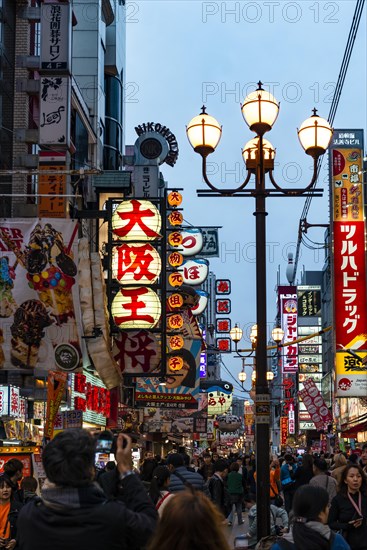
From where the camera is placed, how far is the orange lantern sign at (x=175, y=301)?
109ft

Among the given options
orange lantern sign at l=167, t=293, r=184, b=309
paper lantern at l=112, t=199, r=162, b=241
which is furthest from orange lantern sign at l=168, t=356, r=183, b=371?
paper lantern at l=112, t=199, r=162, b=241

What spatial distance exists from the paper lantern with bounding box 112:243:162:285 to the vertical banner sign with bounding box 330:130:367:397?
16831 mm

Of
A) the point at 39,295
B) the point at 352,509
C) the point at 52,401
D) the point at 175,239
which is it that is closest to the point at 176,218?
the point at 175,239

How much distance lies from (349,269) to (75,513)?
3535cm

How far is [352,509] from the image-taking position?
9.12 metres

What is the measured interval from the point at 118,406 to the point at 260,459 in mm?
28430

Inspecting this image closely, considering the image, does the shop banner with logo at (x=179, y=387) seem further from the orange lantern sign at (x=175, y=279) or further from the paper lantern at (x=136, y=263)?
the paper lantern at (x=136, y=263)

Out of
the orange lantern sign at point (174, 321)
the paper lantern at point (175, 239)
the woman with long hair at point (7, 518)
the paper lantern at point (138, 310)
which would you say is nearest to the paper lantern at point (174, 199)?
the paper lantern at point (175, 239)

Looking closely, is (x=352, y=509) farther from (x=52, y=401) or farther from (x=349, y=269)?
(x=349, y=269)

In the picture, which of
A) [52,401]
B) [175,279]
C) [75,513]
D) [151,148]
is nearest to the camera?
[75,513]

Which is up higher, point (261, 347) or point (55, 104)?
point (55, 104)

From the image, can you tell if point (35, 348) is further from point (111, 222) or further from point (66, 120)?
point (66, 120)

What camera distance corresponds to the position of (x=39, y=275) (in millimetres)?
18688

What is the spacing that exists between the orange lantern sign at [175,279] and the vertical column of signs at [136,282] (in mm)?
9528
